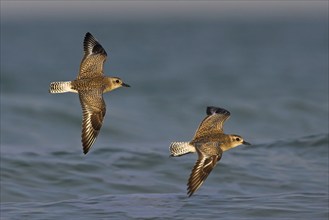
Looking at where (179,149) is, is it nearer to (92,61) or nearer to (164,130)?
(92,61)

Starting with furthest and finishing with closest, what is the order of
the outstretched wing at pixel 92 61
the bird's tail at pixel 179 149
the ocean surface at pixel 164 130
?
the ocean surface at pixel 164 130 → the outstretched wing at pixel 92 61 → the bird's tail at pixel 179 149

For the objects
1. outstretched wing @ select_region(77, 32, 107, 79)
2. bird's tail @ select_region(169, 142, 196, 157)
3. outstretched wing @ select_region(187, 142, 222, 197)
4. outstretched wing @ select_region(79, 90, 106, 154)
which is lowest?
outstretched wing @ select_region(187, 142, 222, 197)

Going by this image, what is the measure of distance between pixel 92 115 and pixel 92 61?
3.25 feet

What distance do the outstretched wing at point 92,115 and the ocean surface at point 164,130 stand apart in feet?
4.49

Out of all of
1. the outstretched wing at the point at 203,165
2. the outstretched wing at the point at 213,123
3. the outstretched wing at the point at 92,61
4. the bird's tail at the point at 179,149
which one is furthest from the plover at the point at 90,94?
the outstretched wing at the point at 203,165

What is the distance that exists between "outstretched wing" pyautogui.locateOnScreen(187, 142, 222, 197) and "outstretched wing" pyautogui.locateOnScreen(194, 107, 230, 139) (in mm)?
545

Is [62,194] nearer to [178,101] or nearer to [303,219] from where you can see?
[303,219]

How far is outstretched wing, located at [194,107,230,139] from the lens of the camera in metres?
14.3

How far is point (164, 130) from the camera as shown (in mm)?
25078

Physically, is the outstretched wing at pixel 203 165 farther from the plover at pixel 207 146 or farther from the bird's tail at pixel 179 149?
the bird's tail at pixel 179 149

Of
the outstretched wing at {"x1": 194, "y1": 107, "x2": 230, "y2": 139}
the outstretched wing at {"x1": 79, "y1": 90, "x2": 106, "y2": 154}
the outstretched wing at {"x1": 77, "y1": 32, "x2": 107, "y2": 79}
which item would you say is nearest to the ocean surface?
the outstretched wing at {"x1": 194, "y1": 107, "x2": 230, "y2": 139}

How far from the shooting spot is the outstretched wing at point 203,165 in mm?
12998

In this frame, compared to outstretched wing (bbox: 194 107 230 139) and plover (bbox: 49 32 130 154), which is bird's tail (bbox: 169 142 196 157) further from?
plover (bbox: 49 32 130 154)

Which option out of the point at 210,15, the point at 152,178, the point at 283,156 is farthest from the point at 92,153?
the point at 210,15
